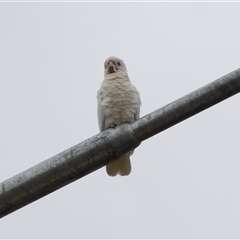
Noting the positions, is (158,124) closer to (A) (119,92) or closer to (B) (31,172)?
(B) (31,172)

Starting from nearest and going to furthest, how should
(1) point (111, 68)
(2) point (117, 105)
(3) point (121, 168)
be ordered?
(2) point (117, 105)
(3) point (121, 168)
(1) point (111, 68)

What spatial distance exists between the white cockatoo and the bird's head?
203 millimetres

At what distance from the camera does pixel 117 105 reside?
532 centimetres

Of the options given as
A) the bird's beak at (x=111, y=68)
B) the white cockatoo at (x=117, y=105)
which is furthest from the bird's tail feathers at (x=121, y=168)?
the bird's beak at (x=111, y=68)

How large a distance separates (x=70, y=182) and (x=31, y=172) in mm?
196

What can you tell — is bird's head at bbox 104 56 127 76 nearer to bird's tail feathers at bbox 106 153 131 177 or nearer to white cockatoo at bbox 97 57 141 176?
white cockatoo at bbox 97 57 141 176

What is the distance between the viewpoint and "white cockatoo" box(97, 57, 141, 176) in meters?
5.31

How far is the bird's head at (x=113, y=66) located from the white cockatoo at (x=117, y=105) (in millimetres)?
203

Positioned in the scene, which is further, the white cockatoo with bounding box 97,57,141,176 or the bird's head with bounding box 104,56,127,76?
the bird's head with bounding box 104,56,127,76

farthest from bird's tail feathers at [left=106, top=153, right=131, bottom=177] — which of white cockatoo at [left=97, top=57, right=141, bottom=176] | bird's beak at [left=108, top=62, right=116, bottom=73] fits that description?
bird's beak at [left=108, top=62, right=116, bottom=73]

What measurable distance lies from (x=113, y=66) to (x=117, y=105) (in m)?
0.82

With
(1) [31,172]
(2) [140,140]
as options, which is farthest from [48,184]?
(2) [140,140]

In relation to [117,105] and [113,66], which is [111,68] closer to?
[113,66]

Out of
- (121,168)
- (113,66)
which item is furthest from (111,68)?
(121,168)
